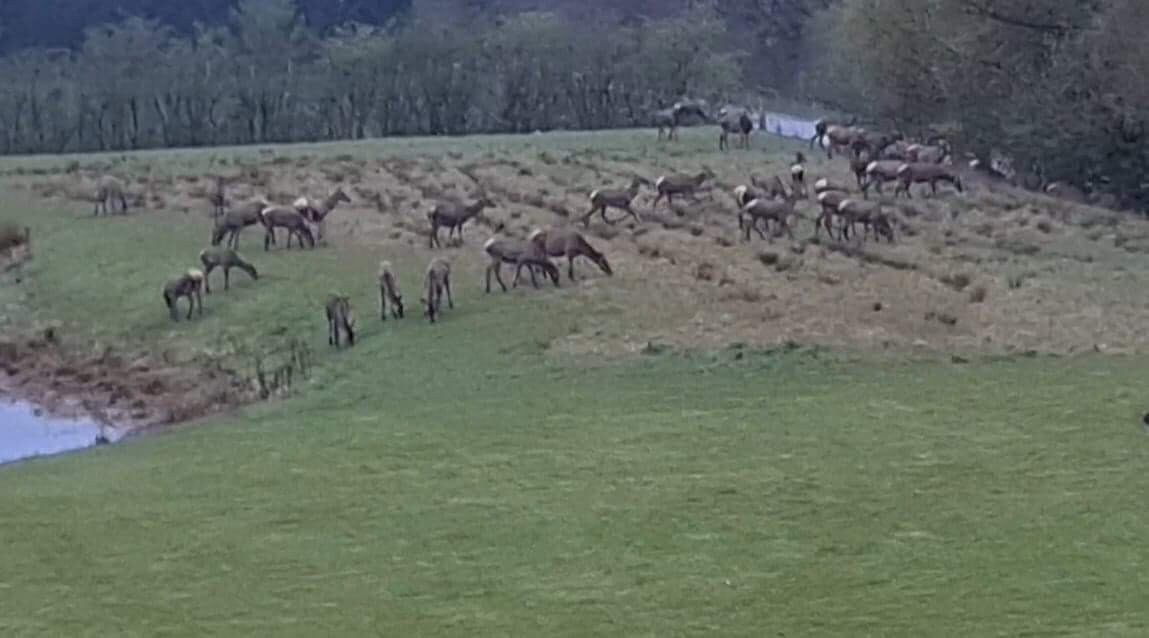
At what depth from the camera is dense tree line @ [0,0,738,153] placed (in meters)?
67.6

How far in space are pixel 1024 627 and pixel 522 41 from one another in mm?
64667

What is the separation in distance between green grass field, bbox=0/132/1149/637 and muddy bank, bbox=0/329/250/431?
1707 millimetres

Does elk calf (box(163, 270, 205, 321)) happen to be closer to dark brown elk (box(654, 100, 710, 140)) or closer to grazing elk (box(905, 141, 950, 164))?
grazing elk (box(905, 141, 950, 164))

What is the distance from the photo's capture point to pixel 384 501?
15.9 meters

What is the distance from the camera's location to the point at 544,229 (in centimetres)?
2962

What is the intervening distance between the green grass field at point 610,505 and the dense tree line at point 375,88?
46.3 metres

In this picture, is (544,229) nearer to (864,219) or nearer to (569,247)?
(569,247)

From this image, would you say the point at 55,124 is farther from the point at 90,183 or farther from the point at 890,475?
the point at 890,475

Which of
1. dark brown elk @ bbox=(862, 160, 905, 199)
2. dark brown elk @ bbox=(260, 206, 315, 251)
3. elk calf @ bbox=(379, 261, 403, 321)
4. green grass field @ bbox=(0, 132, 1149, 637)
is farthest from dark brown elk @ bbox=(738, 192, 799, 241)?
green grass field @ bbox=(0, 132, 1149, 637)

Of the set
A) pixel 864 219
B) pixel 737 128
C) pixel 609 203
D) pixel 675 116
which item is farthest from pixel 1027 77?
pixel 609 203

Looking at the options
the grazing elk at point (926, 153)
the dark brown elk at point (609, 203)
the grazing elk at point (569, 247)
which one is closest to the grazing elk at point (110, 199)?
the dark brown elk at point (609, 203)

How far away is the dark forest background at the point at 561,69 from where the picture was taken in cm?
4559

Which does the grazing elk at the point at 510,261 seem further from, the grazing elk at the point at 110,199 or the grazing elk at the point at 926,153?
the grazing elk at the point at 926,153

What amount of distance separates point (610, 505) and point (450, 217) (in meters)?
17.1
